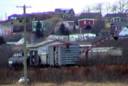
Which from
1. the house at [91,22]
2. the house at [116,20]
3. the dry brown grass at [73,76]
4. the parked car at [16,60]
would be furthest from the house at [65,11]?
the dry brown grass at [73,76]

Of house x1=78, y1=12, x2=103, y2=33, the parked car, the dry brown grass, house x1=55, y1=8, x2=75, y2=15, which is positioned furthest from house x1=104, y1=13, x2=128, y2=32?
the dry brown grass

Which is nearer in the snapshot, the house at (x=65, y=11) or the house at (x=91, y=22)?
the house at (x=91, y=22)

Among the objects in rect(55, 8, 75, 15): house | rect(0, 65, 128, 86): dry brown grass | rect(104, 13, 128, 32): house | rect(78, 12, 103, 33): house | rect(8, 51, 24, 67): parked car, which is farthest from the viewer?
rect(55, 8, 75, 15): house

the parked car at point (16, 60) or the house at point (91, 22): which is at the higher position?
the house at point (91, 22)

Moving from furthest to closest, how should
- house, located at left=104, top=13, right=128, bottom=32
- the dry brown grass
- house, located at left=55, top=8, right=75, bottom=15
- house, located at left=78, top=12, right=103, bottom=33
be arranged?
house, located at left=55, top=8, right=75, bottom=15 → house, located at left=78, top=12, right=103, bottom=33 → house, located at left=104, top=13, right=128, bottom=32 → the dry brown grass

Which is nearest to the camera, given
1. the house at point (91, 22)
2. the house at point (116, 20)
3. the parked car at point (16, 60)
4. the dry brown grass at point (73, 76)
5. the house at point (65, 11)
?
the dry brown grass at point (73, 76)

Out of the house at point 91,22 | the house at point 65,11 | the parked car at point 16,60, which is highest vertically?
the house at point 65,11

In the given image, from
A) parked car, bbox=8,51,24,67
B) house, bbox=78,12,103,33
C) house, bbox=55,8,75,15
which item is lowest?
parked car, bbox=8,51,24,67

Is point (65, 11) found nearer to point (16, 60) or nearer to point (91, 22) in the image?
point (91, 22)

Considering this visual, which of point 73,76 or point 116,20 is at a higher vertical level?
point 116,20

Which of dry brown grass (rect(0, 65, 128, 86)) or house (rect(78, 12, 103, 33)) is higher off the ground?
house (rect(78, 12, 103, 33))

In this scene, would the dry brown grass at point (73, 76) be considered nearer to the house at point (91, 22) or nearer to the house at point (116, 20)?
the house at point (116, 20)

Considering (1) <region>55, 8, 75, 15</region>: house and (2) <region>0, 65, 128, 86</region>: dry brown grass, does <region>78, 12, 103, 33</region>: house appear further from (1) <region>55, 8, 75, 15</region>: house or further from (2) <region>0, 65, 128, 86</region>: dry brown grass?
(2) <region>0, 65, 128, 86</region>: dry brown grass

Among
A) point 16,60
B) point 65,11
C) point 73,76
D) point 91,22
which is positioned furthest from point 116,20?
point 73,76
